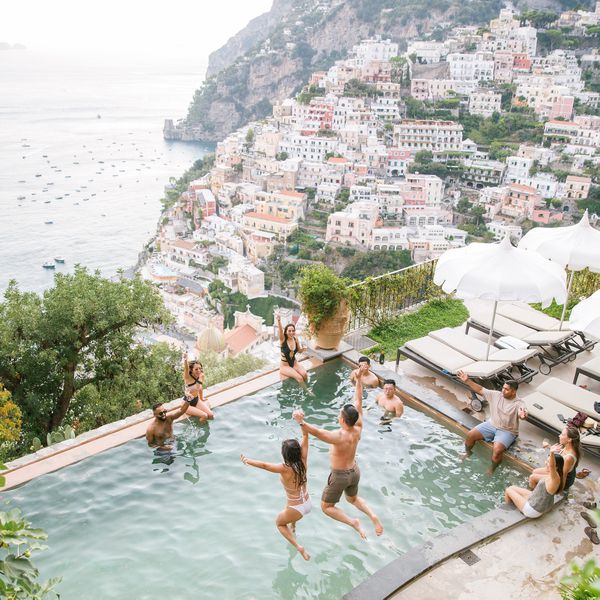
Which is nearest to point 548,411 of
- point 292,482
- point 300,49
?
point 292,482

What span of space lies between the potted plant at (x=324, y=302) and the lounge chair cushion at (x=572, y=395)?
2399 millimetres

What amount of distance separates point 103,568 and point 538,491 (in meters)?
3.31

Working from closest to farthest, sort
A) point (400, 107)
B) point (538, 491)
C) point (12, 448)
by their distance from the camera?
point (538, 491) → point (12, 448) → point (400, 107)

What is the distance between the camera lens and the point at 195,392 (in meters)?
5.77

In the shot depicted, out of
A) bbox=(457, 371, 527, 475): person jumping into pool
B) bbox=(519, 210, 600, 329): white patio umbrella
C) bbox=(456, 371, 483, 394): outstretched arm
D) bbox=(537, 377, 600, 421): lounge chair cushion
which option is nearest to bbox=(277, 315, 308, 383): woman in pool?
bbox=(456, 371, 483, 394): outstretched arm

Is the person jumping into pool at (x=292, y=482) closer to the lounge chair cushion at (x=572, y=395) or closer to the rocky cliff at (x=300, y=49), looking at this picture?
the lounge chair cushion at (x=572, y=395)

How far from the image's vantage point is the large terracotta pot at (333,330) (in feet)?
22.5

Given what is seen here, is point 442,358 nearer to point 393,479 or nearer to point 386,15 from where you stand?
point 393,479

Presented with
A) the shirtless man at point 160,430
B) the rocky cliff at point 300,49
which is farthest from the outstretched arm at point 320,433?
the rocky cliff at point 300,49

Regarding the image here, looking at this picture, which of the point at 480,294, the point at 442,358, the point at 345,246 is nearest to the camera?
the point at 480,294

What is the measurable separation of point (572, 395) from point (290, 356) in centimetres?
304

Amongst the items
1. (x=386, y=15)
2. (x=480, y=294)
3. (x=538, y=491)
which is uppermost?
(x=386, y=15)

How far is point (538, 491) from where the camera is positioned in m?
4.32

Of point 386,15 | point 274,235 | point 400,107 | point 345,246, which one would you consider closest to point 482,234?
point 345,246
